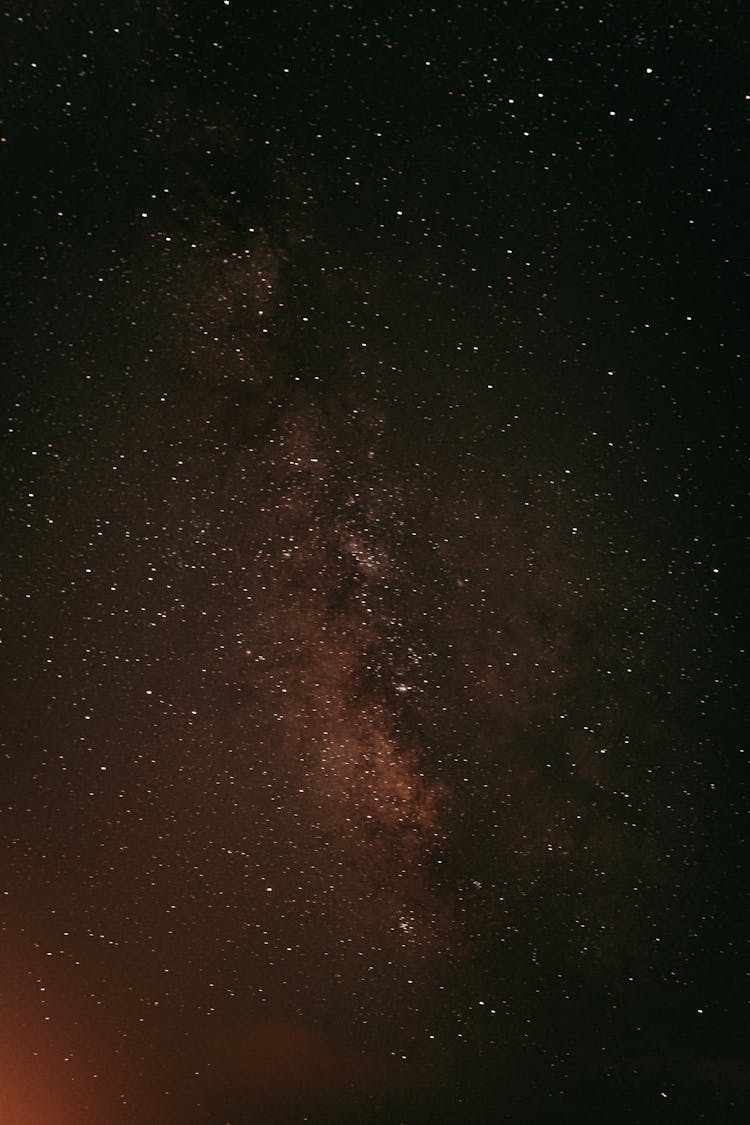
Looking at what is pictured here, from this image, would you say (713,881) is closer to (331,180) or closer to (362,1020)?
(362,1020)

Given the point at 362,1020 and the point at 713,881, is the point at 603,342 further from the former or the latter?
the point at 362,1020

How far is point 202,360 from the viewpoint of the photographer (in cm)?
100

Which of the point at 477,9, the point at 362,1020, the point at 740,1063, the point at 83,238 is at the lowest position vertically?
the point at 740,1063

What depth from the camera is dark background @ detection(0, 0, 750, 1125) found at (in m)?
0.95

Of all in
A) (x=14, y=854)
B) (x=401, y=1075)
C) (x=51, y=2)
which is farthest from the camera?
(x=401, y=1075)

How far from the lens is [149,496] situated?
40.9 inches

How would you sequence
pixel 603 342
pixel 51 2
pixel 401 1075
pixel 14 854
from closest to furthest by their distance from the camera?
1. pixel 51 2
2. pixel 603 342
3. pixel 14 854
4. pixel 401 1075

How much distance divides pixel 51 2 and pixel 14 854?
1.04 m

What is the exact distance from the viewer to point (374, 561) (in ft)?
3.51

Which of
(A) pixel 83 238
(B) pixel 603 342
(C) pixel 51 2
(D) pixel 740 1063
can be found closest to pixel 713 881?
(D) pixel 740 1063

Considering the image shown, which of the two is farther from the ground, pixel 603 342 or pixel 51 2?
pixel 51 2

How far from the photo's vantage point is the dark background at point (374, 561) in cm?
95

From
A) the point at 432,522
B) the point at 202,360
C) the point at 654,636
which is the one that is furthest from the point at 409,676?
the point at 202,360

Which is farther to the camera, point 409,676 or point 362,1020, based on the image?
point 362,1020
